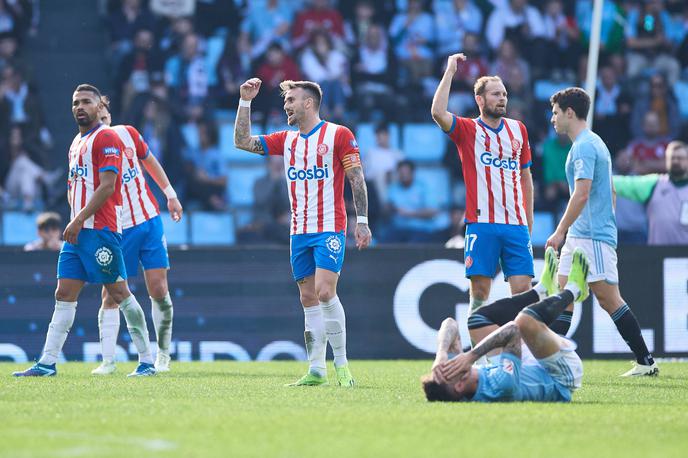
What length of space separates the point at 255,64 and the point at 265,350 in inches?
284

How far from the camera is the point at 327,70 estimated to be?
1958 centimetres

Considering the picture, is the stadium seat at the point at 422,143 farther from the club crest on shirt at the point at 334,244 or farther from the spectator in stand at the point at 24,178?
the club crest on shirt at the point at 334,244

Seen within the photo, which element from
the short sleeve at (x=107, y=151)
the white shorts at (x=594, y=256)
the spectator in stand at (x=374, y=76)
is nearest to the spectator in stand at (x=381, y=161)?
the spectator in stand at (x=374, y=76)

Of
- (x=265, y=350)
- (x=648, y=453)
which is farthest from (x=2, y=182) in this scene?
(x=648, y=453)

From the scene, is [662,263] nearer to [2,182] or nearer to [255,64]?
[255,64]

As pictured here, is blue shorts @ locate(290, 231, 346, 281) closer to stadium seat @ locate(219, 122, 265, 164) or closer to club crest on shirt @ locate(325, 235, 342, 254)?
club crest on shirt @ locate(325, 235, 342, 254)

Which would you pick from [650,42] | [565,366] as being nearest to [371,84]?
[650,42]

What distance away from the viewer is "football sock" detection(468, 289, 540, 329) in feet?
27.1

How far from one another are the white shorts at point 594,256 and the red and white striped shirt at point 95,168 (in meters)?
3.84

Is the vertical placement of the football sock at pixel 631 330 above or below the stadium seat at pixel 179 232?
below

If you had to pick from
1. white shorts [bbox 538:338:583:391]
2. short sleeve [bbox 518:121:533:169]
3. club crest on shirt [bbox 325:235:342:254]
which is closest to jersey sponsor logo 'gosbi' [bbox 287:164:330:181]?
club crest on shirt [bbox 325:235:342:254]

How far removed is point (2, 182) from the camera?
59.7 feet

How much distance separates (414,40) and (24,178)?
688cm

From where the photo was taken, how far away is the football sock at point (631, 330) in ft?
35.3
